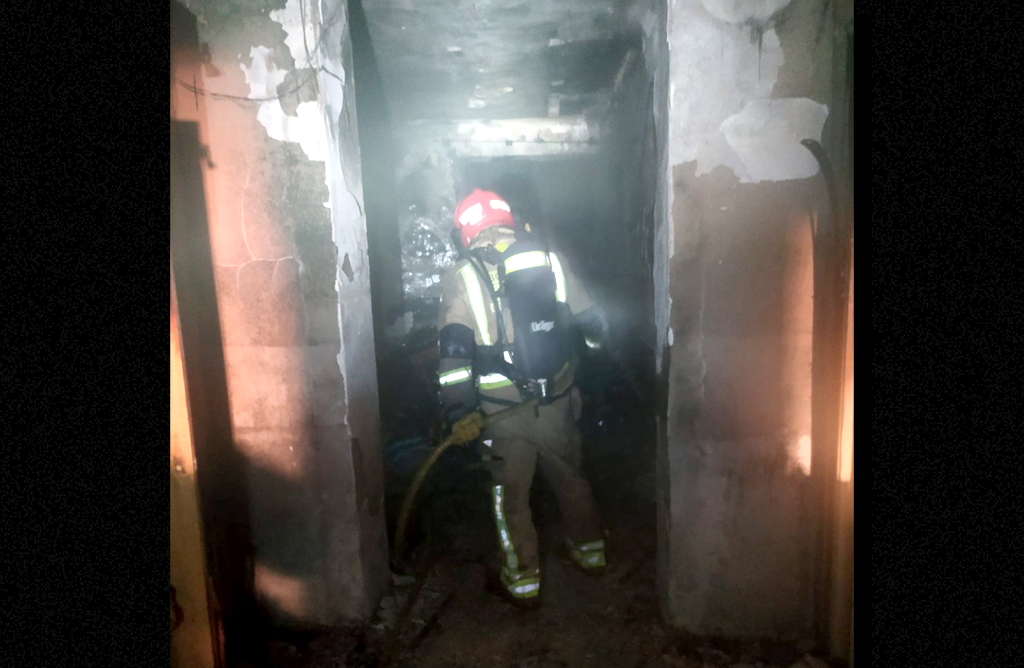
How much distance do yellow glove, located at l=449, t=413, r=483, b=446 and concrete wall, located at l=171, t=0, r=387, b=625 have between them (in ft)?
1.83

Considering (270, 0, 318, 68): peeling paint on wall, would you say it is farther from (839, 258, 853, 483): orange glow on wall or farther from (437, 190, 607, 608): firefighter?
(839, 258, 853, 483): orange glow on wall

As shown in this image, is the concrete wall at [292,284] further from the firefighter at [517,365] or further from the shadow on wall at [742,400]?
the shadow on wall at [742,400]

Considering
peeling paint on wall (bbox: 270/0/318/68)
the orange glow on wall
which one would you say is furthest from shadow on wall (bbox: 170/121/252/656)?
the orange glow on wall

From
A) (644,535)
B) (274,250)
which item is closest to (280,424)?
(274,250)

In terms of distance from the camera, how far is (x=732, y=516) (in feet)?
8.13

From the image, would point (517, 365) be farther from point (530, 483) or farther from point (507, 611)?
point (507, 611)

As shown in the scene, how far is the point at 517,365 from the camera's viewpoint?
2969 mm

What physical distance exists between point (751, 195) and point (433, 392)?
12.3ft

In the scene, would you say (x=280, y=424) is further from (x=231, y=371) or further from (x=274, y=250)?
(x=274, y=250)

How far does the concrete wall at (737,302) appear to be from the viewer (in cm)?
227

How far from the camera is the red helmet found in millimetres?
3145

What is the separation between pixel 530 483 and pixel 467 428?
535 millimetres

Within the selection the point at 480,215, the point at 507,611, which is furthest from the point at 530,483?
the point at 480,215

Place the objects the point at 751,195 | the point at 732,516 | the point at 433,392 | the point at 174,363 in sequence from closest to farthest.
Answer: the point at 174,363
the point at 751,195
the point at 732,516
the point at 433,392
